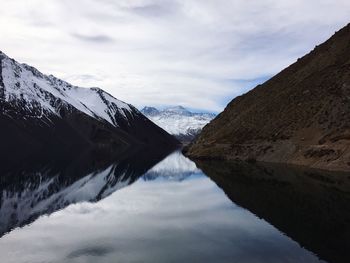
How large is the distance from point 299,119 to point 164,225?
76735 millimetres

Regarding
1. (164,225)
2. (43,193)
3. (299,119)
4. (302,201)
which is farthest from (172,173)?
(164,225)

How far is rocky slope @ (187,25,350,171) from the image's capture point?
96.0m

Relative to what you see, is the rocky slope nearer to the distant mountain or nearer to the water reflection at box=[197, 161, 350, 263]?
the water reflection at box=[197, 161, 350, 263]

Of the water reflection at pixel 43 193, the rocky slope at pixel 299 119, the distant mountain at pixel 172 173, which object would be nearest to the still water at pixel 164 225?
the water reflection at pixel 43 193

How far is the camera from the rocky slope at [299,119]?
315ft

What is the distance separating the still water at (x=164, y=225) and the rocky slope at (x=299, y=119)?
937 inches

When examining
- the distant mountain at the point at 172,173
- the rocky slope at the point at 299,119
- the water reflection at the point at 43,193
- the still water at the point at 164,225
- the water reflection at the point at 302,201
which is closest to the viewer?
the still water at the point at 164,225

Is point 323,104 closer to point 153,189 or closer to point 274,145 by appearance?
point 274,145

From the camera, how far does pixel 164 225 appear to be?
43.2 metres

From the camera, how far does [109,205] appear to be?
59.2 meters

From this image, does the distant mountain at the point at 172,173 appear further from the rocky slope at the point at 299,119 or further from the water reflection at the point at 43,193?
the rocky slope at the point at 299,119

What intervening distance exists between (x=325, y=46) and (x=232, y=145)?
43.2 metres

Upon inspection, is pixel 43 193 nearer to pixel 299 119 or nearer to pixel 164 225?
pixel 164 225

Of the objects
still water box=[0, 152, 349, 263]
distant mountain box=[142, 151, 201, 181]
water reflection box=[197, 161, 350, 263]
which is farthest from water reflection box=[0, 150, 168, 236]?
water reflection box=[197, 161, 350, 263]
